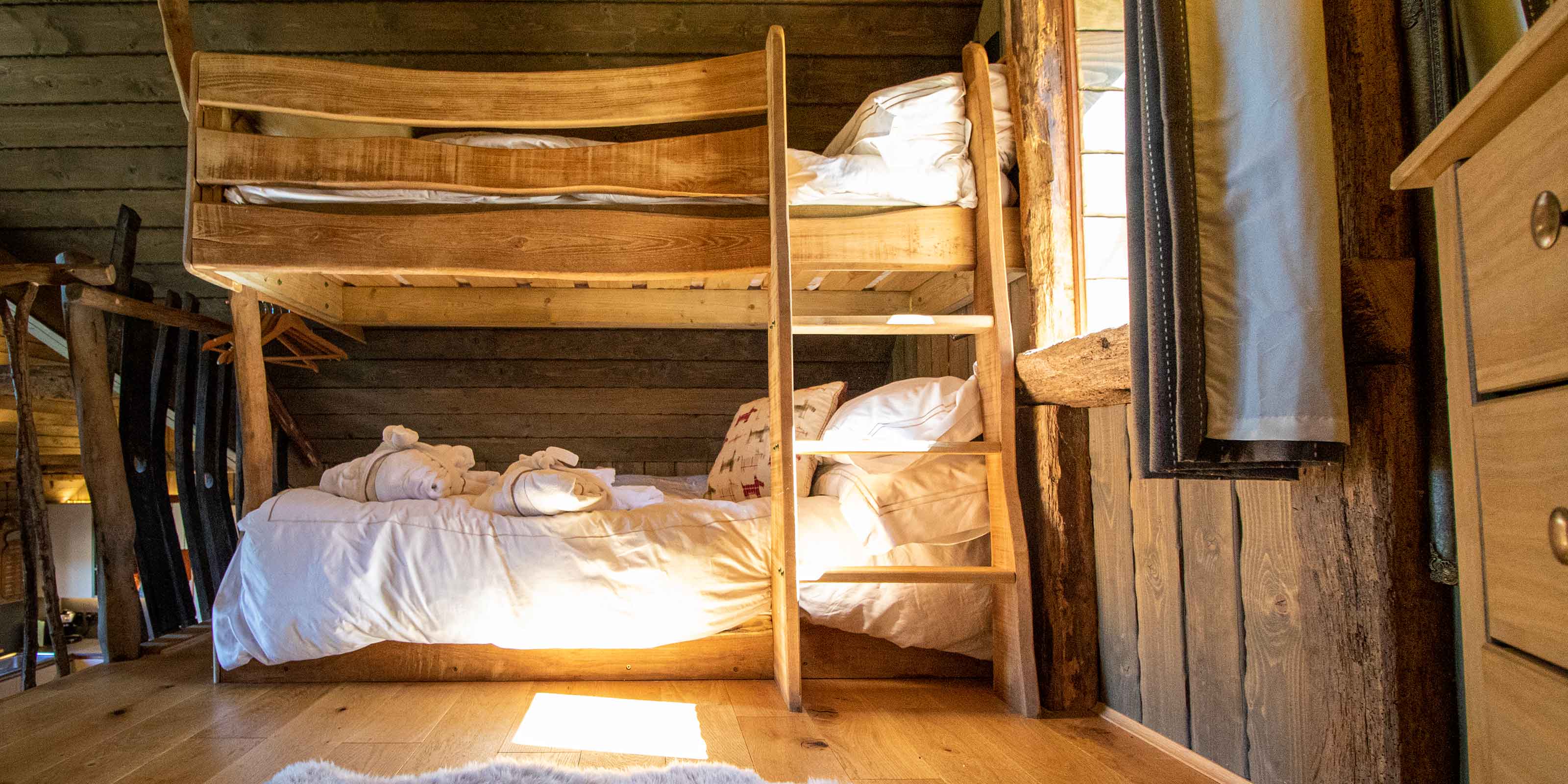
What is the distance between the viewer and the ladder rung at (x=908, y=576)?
1.89 meters

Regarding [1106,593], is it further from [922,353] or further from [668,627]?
[922,353]

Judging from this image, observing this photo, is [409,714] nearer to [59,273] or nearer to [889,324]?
[889,324]

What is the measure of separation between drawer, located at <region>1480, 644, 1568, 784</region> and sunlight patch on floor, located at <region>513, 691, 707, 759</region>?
117 centimetres

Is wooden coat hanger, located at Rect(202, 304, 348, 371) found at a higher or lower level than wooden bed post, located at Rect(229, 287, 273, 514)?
higher

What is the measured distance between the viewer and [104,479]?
8.16ft

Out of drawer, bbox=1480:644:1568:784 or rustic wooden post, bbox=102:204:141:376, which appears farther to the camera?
rustic wooden post, bbox=102:204:141:376

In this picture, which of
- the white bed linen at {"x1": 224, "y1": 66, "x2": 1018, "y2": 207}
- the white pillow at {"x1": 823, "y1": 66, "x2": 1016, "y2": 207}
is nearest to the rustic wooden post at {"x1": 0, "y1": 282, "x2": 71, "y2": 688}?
the white bed linen at {"x1": 224, "y1": 66, "x2": 1018, "y2": 207}

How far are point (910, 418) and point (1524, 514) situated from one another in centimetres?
145

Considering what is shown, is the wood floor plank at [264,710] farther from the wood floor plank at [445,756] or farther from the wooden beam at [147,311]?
the wooden beam at [147,311]

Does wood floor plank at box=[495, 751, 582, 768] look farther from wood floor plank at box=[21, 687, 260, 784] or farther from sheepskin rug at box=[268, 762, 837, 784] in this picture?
wood floor plank at box=[21, 687, 260, 784]

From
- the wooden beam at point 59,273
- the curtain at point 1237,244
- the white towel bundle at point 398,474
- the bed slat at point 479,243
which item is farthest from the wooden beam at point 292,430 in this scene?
the curtain at point 1237,244

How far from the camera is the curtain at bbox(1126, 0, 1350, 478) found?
3.69ft

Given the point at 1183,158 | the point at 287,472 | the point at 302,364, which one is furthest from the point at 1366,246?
the point at 287,472

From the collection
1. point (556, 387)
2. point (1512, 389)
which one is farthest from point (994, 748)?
point (556, 387)
